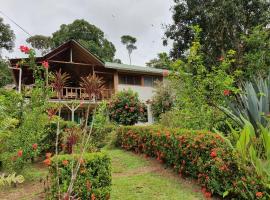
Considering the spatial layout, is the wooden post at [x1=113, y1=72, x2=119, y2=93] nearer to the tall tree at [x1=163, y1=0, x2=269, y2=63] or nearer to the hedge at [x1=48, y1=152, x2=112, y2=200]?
the tall tree at [x1=163, y1=0, x2=269, y2=63]

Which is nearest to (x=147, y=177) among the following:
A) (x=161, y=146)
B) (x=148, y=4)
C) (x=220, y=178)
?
(x=161, y=146)

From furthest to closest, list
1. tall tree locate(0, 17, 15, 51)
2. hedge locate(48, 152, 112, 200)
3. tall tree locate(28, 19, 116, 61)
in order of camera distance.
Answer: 1. tall tree locate(28, 19, 116, 61)
2. tall tree locate(0, 17, 15, 51)
3. hedge locate(48, 152, 112, 200)

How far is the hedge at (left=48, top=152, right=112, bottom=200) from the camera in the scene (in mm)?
4227

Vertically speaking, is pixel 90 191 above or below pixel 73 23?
below

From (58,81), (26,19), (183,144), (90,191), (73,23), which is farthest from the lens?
(73,23)

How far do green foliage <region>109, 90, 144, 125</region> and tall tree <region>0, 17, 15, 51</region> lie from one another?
25.3m

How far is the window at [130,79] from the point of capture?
2225 cm

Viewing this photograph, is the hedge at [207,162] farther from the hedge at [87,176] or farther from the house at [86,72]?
the house at [86,72]

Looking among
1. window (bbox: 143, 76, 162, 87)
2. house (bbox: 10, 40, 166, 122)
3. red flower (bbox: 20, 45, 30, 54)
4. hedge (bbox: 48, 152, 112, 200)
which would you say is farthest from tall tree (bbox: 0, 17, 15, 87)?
hedge (bbox: 48, 152, 112, 200)

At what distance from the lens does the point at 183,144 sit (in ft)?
19.4

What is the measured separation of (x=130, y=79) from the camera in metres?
22.8

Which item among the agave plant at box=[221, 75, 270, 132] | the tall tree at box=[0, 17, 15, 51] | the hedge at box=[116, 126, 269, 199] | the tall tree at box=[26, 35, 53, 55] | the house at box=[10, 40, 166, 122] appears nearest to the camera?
the hedge at box=[116, 126, 269, 199]

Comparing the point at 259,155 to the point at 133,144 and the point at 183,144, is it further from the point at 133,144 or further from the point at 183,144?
the point at 133,144

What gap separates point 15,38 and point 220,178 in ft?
118
